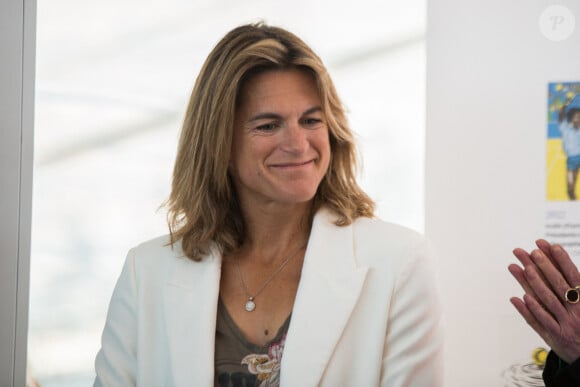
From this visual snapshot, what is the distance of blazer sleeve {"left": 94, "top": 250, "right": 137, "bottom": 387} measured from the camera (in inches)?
87.1

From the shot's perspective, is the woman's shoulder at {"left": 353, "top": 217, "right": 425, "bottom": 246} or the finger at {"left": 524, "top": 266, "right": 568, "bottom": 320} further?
the woman's shoulder at {"left": 353, "top": 217, "right": 425, "bottom": 246}

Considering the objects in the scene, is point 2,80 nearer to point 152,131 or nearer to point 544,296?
point 152,131

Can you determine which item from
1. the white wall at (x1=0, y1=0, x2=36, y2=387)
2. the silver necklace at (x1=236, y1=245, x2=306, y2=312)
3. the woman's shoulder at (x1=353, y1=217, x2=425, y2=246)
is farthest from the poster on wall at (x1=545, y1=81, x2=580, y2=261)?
the white wall at (x1=0, y1=0, x2=36, y2=387)

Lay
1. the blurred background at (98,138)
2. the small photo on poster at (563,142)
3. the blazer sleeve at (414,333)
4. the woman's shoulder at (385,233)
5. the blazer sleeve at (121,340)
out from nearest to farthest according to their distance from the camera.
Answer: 1. the blazer sleeve at (414,333)
2. the woman's shoulder at (385,233)
3. the blazer sleeve at (121,340)
4. the small photo on poster at (563,142)
5. the blurred background at (98,138)

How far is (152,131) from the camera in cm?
286

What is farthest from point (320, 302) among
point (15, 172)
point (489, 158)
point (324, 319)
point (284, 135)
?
point (15, 172)

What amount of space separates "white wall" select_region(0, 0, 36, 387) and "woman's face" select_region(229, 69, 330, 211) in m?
1.15

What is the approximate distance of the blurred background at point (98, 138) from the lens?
2.87 metres

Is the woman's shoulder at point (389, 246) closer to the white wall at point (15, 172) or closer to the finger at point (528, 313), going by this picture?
the finger at point (528, 313)

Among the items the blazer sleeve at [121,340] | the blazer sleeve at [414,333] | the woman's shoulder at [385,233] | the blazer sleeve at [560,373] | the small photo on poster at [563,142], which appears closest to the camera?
the blazer sleeve at [560,373]

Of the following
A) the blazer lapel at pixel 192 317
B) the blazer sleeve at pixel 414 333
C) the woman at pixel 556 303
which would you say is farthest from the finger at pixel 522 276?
the blazer lapel at pixel 192 317

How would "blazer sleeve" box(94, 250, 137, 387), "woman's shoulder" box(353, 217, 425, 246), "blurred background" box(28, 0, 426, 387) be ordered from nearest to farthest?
1. "woman's shoulder" box(353, 217, 425, 246)
2. "blazer sleeve" box(94, 250, 137, 387)
3. "blurred background" box(28, 0, 426, 387)

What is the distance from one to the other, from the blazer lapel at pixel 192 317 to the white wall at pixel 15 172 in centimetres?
99

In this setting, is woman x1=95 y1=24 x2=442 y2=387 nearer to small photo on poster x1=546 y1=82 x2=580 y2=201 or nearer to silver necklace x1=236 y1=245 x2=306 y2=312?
silver necklace x1=236 y1=245 x2=306 y2=312
